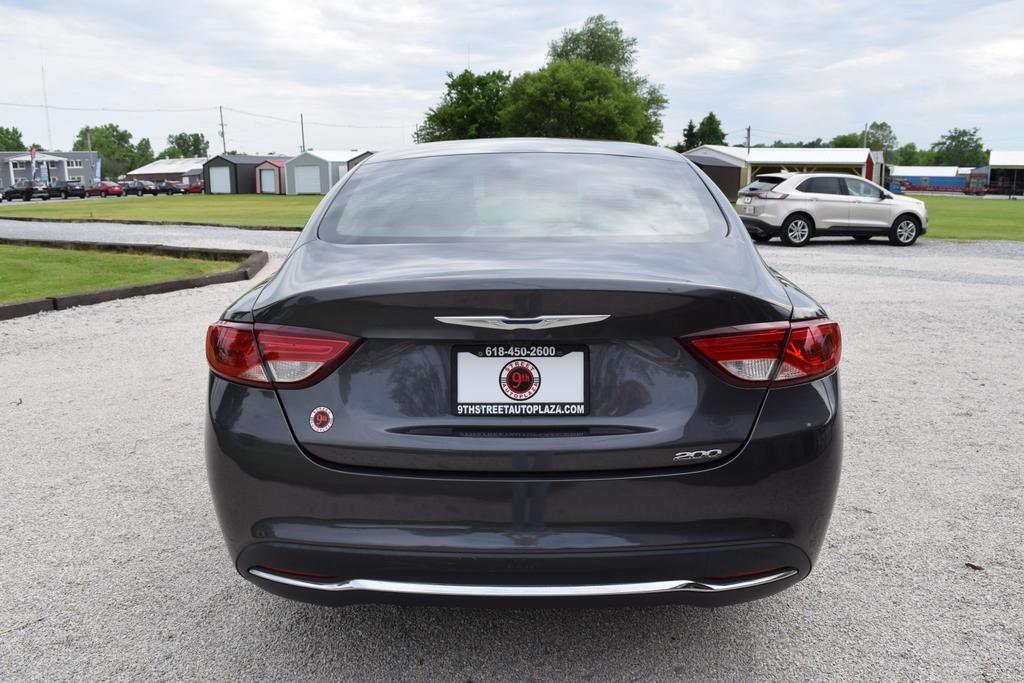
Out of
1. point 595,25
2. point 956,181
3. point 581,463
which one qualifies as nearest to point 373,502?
point 581,463

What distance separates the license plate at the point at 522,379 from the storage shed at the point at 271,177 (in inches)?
3654

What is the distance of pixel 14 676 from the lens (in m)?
2.49

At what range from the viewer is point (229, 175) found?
9094 centimetres

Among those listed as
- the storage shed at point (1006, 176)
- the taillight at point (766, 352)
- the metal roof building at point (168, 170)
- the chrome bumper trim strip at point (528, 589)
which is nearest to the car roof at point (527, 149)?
the taillight at point (766, 352)

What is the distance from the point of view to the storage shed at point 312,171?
87.6 m

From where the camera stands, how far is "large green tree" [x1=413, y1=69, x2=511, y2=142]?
79.1 metres

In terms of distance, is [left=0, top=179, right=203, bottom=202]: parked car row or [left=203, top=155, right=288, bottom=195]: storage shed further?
[left=203, top=155, right=288, bottom=195]: storage shed

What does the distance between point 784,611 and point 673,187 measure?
5.04ft

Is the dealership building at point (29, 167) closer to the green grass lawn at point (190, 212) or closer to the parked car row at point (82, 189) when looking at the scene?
the parked car row at point (82, 189)

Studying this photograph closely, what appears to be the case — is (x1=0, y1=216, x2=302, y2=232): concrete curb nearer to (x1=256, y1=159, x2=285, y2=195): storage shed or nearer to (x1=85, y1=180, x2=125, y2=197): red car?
(x1=85, y1=180, x2=125, y2=197): red car

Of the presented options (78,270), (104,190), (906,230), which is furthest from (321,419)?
(104,190)

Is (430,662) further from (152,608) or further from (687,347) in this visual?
(687,347)

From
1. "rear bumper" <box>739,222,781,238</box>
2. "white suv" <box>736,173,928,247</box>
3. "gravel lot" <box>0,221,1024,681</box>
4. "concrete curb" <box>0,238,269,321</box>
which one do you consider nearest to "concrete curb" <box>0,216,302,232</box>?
"concrete curb" <box>0,238,269,321</box>

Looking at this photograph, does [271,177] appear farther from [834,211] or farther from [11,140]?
[11,140]
